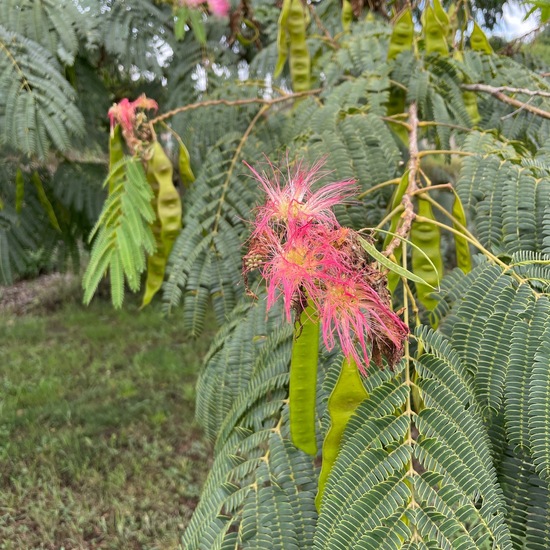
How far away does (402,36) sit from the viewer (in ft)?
5.96

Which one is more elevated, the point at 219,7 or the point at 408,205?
the point at 219,7

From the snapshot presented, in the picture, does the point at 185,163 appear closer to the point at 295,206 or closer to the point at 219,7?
the point at 295,206

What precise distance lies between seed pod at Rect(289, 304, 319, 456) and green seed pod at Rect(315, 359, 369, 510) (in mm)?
44

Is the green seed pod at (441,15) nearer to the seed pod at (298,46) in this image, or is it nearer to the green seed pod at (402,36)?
the green seed pod at (402,36)

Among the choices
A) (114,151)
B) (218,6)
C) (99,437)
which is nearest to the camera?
(114,151)

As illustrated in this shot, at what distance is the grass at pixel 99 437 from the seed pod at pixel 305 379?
243cm

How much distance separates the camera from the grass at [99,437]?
10.3ft

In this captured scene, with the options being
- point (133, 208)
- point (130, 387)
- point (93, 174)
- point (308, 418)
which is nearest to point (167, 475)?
point (130, 387)

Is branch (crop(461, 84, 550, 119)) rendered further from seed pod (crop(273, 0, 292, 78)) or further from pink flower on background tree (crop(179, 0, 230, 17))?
pink flower on background tree (crop(179, 0, 230, 17))

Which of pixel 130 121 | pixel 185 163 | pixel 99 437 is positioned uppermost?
pixel 130 121

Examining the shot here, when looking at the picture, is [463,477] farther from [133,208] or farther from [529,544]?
[133,208]

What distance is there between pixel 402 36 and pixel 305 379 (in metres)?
1.37

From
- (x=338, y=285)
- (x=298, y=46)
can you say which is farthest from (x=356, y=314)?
(x=298, y=46)

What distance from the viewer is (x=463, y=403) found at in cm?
87
